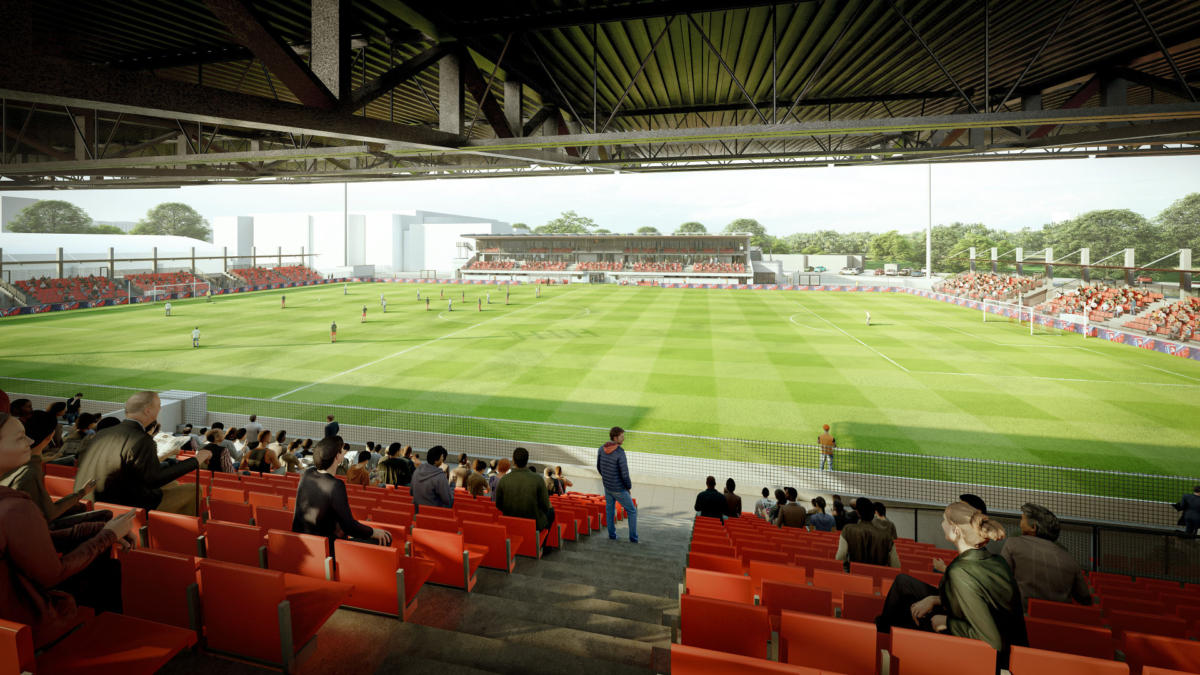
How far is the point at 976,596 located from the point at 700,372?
1986 cm

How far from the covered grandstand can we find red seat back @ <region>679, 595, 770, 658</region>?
236ft

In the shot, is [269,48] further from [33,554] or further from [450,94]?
[33,554]

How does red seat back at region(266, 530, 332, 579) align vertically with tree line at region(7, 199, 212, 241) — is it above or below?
below

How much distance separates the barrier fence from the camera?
38.0 feet

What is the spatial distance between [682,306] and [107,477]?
44.4m

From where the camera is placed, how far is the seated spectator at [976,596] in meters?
3.36

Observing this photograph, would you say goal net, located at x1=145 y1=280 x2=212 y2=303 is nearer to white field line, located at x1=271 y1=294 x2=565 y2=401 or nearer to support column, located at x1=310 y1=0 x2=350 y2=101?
white field line, located at x1=271 y1=294 x2=565 y2=401

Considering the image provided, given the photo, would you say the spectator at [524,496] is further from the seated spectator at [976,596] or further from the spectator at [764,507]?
the spectator at [764,507]

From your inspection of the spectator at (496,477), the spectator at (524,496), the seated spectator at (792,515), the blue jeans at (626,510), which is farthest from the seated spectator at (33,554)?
the seated spectator at (792,515)

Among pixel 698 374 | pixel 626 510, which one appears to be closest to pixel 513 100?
pixel 626 510

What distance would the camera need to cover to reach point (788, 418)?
57.2 feet

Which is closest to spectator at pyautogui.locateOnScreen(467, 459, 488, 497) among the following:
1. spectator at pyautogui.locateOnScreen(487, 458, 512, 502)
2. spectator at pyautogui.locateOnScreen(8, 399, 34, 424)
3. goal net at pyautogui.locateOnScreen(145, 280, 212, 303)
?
spectator at pyautogui.locateOnScreen(487, 458, 512, 502)

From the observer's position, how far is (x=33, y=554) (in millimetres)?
2535

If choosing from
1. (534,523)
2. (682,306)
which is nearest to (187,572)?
(534,523)
